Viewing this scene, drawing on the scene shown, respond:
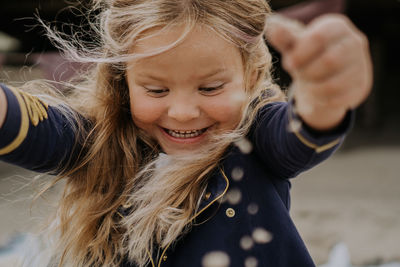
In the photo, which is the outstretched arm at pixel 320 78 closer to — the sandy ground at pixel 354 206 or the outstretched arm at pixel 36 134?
the outstretched arm at pixel 36 134

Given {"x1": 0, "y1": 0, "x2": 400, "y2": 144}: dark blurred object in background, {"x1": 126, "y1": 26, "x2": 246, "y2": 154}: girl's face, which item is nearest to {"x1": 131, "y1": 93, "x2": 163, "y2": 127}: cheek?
{"x1": 126, "y1": 26, "x2": 246, "y2": 154}: girl's face

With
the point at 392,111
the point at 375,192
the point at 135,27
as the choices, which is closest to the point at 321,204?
the point at 375,192

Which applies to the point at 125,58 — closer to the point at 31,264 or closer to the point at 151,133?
the point at 151,133

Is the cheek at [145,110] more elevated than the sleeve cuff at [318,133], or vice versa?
the sleeve cuff at [318,133]

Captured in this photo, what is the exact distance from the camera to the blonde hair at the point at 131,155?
0.80 metres

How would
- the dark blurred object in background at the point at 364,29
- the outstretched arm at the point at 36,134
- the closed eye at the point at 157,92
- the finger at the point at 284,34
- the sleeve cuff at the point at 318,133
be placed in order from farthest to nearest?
the dark blurred object in background at the point at 364,29 < the closed eye at the point at 157,92 < the outstretched arm at the point at 36,134 < the sleeve cuff at the point at 318,133 < the finger at the point at 284,34

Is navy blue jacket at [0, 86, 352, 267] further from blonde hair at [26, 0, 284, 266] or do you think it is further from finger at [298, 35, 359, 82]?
finger at [298, 35, 359, 82]

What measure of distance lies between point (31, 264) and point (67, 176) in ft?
0.97

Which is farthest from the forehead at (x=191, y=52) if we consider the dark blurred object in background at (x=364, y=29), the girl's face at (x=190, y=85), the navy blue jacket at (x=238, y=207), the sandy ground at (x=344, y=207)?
the dark blurred object in background at (x=364, y=29)

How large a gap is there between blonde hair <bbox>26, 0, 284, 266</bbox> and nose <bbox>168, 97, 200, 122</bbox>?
0.07 metres

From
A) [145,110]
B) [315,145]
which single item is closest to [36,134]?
[145,110]

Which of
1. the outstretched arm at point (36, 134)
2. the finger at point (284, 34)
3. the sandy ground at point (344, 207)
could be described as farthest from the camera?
the sandy ground at point (344, 207)

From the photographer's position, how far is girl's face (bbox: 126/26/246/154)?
0.75 metres

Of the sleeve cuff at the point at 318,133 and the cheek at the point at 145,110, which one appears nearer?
the sleeve cuff at the point at 318,133
